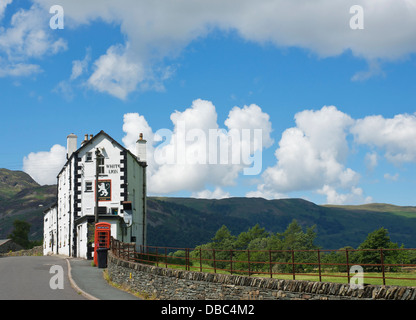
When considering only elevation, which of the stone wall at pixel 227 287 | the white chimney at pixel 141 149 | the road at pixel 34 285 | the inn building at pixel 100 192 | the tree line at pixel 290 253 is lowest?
the tree line at pixel 290 253

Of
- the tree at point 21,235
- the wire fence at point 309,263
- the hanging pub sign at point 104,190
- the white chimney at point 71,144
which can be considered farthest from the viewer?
→ the tree at point 21,235

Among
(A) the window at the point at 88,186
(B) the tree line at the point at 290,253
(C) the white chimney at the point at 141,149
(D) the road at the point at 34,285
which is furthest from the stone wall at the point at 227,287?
(B) the tree line at the point at 290,253

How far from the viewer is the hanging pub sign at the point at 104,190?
44.3m

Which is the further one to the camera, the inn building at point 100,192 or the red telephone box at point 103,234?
the inn building at point 100,192

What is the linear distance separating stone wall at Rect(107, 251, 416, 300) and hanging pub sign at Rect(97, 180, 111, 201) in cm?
1838

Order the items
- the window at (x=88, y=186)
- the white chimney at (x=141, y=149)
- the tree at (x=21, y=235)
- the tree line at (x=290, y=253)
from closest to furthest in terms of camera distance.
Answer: the window at (x=88, y=186)
the white chimney at (x=141, y=149)
the tree line at (x=290, y=253)
the tree at (x=21, y=235)

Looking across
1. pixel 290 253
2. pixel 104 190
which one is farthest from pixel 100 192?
pixel 290 253

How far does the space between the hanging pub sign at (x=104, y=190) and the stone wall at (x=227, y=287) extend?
60.3ft

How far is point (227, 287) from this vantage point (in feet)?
57.2

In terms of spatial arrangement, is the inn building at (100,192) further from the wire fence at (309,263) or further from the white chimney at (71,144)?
the wire fence at (309,263)

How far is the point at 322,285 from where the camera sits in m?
13.8
